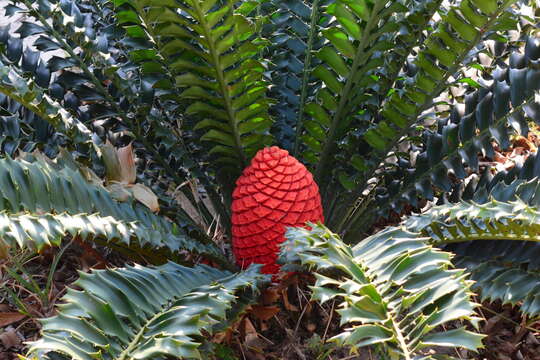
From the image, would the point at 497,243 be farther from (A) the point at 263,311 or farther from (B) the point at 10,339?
(B) the point at 10,339

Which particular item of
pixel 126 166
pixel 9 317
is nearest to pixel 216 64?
pixel 126 166

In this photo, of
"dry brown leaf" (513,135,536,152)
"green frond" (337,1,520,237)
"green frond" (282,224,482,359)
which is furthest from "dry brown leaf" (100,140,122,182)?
"dry brown leaf" (513,135,536,152)

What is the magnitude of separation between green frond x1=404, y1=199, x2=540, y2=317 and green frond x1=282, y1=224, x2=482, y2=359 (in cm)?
14

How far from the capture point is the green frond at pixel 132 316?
85 centimetres

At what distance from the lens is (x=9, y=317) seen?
5.31 ft

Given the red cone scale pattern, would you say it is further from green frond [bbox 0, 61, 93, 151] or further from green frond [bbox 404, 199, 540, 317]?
green frond [bbox 0, 61, 93, 151]

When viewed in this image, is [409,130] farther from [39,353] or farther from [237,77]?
[39,353]

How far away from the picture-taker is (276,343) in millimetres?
1556

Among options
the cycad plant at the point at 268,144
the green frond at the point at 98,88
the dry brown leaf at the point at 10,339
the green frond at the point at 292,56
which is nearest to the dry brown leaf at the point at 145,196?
the cycad plant at the point at 268,144

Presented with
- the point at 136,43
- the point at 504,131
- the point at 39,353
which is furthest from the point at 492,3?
the point at 39,353

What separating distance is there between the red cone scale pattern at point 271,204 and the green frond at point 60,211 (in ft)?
0.60

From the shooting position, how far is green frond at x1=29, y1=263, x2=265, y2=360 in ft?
2.80

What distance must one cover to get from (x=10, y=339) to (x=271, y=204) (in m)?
0.74

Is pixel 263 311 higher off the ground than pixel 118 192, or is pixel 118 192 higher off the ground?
pixel 118 192
